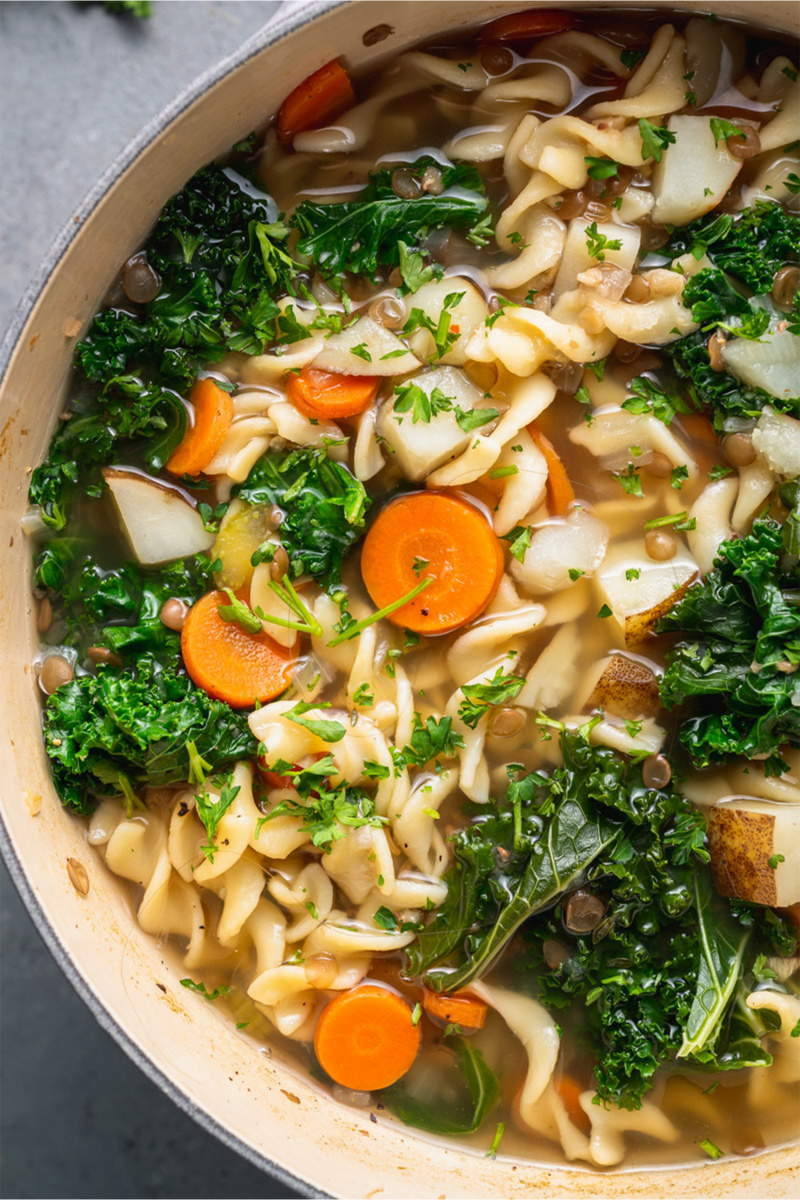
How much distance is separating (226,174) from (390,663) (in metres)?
1.89

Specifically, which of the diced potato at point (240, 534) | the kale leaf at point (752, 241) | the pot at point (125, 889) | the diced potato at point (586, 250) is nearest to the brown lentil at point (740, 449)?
the kale leaf at point (752, 241)

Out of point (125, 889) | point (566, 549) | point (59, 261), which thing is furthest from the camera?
point (125, 889)

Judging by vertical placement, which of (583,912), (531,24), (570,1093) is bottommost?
(570,1093)

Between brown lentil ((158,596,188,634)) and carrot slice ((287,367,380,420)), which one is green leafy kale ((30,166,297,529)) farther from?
brown lentil ((158,596,188,634))

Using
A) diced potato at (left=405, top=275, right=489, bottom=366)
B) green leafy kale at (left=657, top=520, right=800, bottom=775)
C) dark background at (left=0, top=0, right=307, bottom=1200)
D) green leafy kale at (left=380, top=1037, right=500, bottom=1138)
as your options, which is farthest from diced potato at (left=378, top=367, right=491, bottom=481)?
green leafy kale at (left=380, top=1037, right=500, bottom=1138)

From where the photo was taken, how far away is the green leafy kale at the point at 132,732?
3.47 metres

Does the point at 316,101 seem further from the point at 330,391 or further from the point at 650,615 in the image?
the point at 650,615

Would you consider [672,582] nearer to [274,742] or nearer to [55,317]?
[274,742]

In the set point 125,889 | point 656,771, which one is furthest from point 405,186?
point 125,889

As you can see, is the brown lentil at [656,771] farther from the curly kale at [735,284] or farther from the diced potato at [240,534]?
the diced potato at [240,534]

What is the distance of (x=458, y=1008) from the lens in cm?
371

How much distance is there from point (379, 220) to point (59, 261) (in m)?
1.13

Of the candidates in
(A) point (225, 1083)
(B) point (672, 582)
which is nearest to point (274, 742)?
(A) point (225, 1083)

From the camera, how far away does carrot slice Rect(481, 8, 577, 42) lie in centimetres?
353
